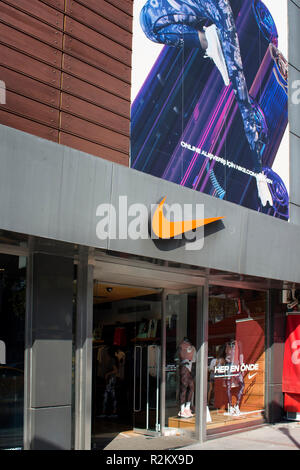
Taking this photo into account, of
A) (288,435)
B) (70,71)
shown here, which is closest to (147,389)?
(288,435)

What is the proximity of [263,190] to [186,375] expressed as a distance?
4.35 meters

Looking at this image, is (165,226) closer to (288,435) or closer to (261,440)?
(261,440)

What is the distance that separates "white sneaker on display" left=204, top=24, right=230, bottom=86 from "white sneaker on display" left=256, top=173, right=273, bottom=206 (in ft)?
6.99

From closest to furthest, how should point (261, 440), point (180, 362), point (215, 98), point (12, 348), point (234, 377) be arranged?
point (12, 348), point (261, 440), point (180, 362), point (215, 98), point (234, 377)

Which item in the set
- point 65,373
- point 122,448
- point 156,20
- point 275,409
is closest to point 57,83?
point 156,20

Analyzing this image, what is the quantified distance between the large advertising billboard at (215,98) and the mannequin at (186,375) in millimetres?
3006

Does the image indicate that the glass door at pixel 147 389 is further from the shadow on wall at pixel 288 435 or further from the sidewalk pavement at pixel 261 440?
the shadow on wall at pixel 288 435

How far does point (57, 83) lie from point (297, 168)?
7188 millimetres

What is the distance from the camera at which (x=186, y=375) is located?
10.5 m

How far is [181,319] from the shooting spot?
10.7 m

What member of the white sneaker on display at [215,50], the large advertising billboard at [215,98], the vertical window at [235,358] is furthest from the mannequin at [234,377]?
the white sneaker on display at [215,50]

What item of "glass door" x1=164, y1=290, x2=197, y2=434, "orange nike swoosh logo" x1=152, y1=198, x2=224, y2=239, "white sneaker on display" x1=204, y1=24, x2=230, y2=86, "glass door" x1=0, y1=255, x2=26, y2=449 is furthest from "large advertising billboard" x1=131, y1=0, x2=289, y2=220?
"glass door" x1=0, y1=255, x2=26, y2=449

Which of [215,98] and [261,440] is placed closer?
[261,440]

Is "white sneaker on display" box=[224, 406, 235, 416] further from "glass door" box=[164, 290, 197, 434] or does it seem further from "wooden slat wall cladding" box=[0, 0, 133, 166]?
"wooden slat wall cladding" box=[0, 0, 133, 166]
